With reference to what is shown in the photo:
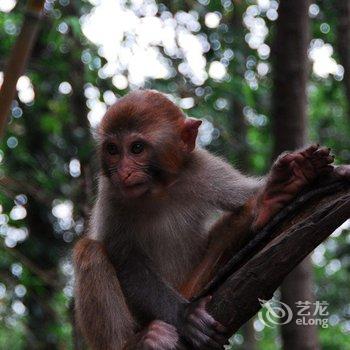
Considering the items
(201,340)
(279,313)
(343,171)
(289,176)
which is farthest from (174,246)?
(279,313)

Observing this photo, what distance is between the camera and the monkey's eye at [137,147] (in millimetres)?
5366

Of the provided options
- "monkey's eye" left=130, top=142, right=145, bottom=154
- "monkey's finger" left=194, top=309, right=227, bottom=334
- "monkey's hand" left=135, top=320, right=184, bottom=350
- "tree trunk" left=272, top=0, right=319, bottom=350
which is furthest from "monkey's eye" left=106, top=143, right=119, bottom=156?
"tree trunk" left=272, top=0, right=319, bottom=350

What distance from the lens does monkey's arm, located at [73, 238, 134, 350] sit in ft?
16.7

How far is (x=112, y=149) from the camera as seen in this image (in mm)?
5395

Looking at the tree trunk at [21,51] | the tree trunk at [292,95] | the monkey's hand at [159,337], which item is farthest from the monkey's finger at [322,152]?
the tree trunk at [292,95]

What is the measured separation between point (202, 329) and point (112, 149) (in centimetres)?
149

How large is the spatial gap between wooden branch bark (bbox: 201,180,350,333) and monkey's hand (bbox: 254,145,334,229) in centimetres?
12

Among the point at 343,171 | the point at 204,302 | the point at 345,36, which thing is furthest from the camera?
the point at 345,36

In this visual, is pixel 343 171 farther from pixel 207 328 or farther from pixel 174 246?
pixel 174 246

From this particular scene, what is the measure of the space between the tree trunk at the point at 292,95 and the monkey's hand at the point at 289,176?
2.45m

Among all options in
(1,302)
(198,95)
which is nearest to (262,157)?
(198,95)

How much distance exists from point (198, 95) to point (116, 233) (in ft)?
12.4

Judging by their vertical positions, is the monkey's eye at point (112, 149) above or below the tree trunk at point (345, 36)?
below

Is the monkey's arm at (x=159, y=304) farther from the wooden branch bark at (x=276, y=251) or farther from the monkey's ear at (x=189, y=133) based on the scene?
the monkey's ear at (x=189, y=133)
